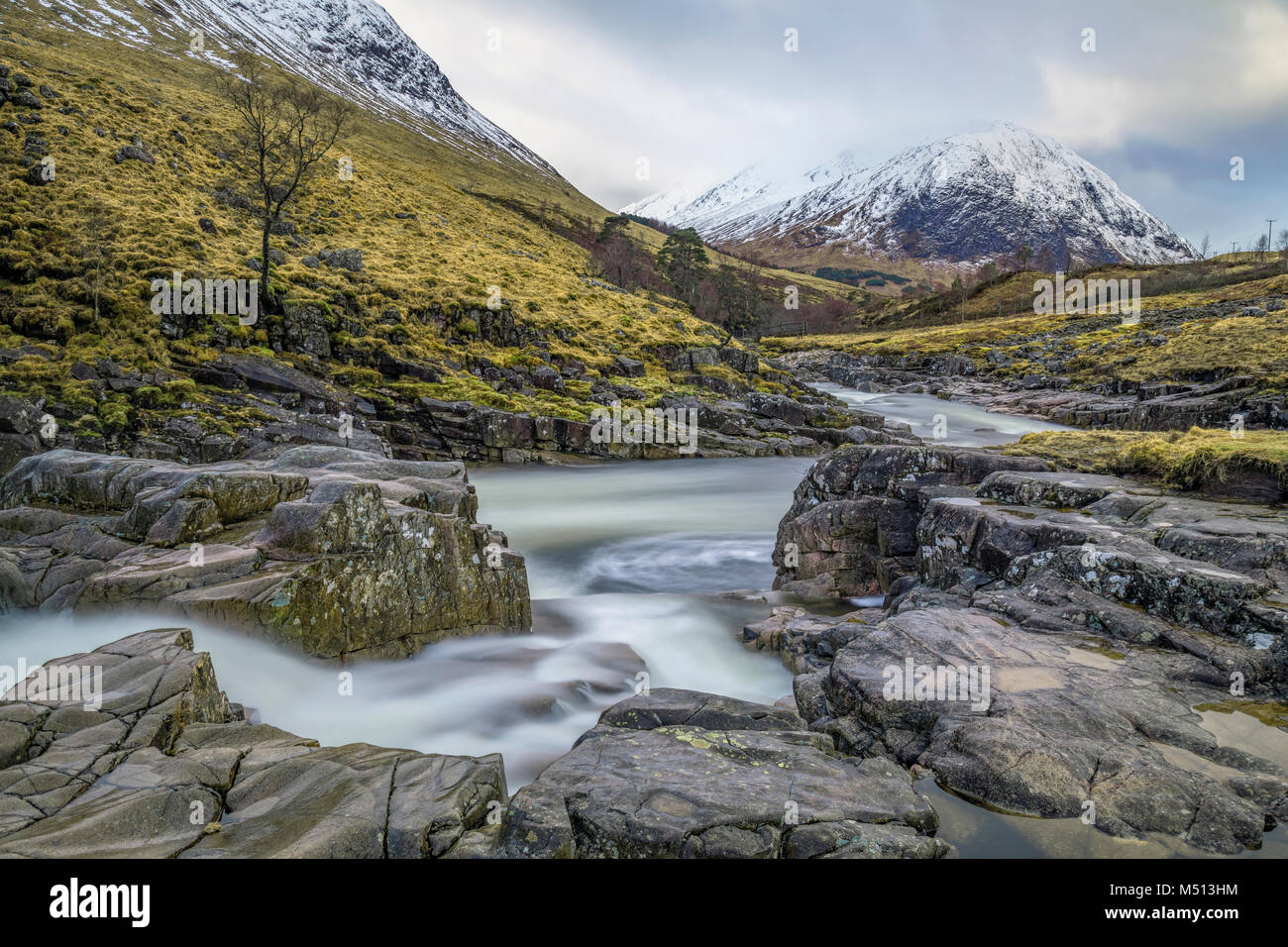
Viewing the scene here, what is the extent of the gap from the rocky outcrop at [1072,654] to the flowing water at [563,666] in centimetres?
32

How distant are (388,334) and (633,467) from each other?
15521 millimetres

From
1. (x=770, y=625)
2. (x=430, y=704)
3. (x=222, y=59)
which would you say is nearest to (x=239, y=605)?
(x=430, y=704)

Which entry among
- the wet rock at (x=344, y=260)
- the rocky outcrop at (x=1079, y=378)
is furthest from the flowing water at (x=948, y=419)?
the wet rock at (x=344, y=260)

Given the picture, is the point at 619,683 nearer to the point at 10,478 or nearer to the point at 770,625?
the point at 770,625

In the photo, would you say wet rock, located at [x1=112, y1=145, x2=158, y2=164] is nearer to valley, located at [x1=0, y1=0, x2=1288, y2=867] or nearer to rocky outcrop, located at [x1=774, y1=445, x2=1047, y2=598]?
valley, located at [x1=0, y1=0, x2=1288, y2=867]

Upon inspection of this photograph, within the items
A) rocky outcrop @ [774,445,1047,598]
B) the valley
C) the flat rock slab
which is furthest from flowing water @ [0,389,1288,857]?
rocky outcrop @ [774,445,1047,598]

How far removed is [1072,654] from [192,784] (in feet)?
26.9

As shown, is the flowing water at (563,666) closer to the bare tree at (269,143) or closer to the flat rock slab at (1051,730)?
the flat rock slab at (1051,730)

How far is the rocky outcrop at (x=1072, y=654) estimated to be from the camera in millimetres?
4426

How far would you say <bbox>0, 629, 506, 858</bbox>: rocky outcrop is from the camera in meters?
3.69

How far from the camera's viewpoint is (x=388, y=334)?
32.5m

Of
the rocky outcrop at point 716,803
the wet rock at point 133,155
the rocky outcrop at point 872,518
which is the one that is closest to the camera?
the rocky outcrop at point 716,803

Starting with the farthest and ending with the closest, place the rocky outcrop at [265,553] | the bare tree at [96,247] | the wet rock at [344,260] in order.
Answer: the wet rock at [344,260]
the bare tree at [96,247]
the rocky outcrop at [265,553]
